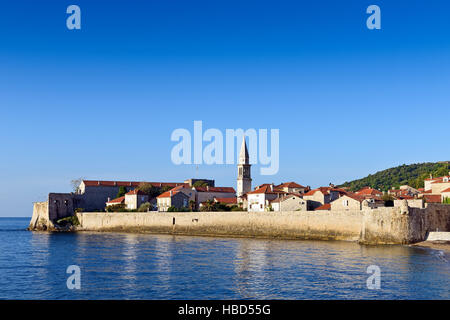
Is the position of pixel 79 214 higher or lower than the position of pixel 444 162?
lower

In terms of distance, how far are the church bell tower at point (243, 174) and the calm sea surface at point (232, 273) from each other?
138 feet

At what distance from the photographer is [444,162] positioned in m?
127

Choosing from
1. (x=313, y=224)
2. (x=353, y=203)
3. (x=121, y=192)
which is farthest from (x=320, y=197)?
(x=121, y=192)

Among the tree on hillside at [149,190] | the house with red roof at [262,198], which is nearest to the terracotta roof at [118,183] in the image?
the tree on hillside at [149,190]

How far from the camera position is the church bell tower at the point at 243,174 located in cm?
7881

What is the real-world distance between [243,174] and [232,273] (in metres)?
54.5

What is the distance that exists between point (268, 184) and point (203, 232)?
785 inches

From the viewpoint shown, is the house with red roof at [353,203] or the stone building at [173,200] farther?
the stone building at [173,200]

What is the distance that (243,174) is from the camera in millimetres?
79000

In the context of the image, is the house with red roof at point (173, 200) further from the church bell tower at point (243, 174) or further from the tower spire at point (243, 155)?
the tower spire at point (243, 155)

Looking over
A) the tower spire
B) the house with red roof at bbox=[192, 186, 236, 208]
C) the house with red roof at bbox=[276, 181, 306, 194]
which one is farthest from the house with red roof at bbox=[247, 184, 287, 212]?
the house with red roof at bbox=[192, 186, 236, 208]
